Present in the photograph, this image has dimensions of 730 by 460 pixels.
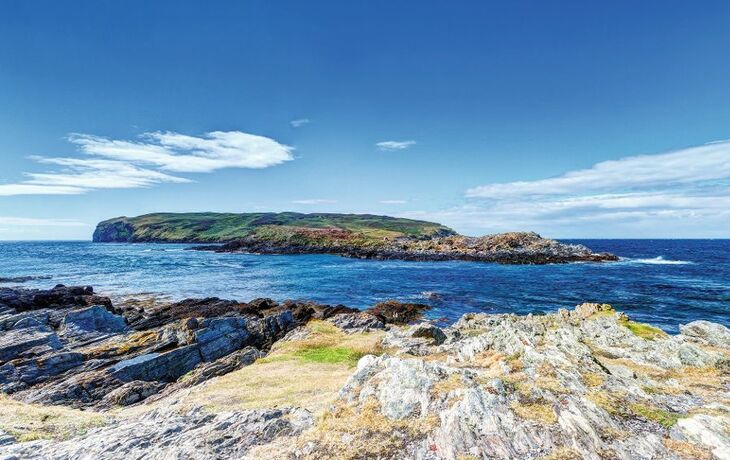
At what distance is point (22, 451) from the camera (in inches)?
491

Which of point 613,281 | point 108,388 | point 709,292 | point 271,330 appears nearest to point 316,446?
point 108,388

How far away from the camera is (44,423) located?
Answer: 50.5 ft

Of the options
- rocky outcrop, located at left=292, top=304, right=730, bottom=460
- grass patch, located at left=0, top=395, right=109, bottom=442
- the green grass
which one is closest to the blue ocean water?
the green grass

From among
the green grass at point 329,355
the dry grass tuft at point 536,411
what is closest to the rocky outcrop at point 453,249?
the green grass at point 329,355

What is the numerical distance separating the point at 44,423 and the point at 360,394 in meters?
12.9

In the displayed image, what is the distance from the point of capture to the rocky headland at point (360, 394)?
12484 mm

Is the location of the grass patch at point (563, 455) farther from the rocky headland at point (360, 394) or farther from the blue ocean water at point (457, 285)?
the blue ocean water at point (457, 285)

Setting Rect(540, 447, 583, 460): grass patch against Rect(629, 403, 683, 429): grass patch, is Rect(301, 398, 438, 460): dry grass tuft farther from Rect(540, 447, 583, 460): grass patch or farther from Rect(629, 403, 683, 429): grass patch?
Rect(629, 403, 683, 429): grass patch

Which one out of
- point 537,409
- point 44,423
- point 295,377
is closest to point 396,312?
point 295,377

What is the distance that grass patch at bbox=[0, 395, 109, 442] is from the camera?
46.8 ft

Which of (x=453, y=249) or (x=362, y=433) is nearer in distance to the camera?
(x=362, y=433)

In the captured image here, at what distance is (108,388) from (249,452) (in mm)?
16681

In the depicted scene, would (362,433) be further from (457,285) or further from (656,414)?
(457,285)

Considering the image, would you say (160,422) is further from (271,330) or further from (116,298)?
(116,298)
